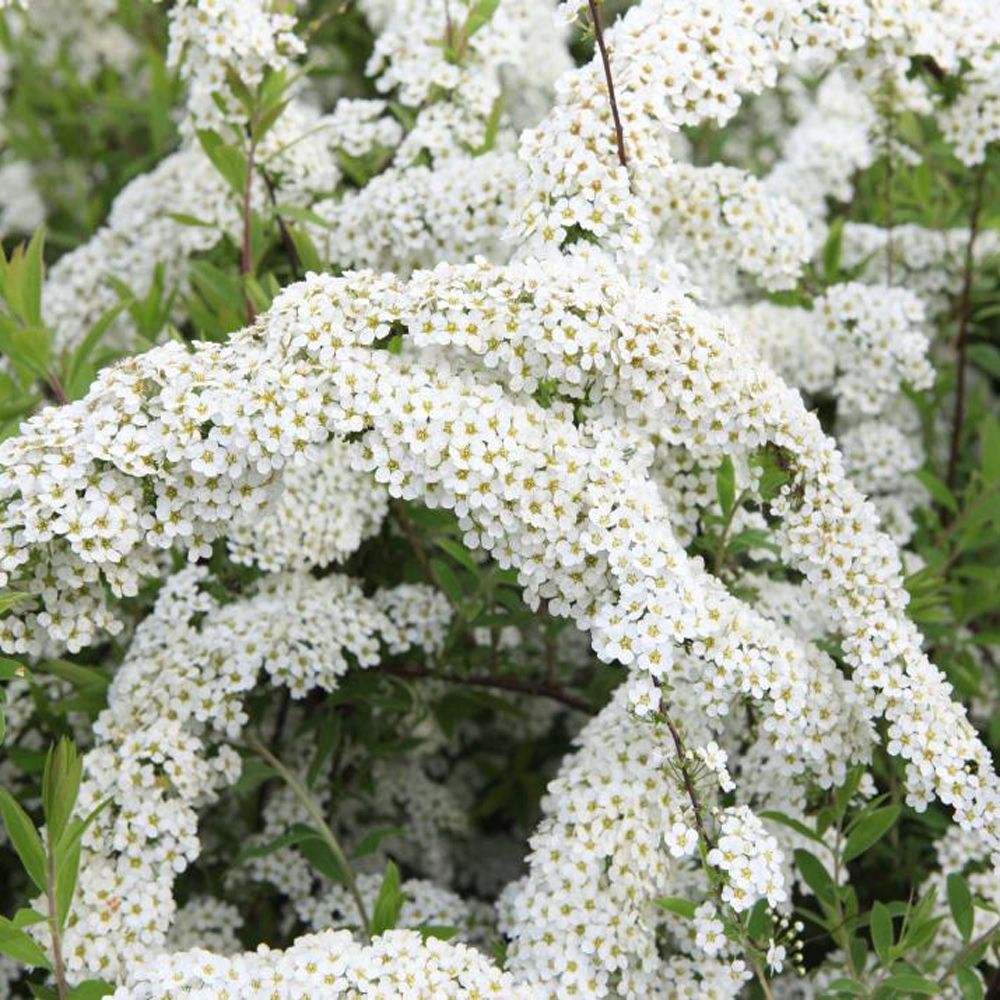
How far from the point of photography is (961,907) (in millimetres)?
3297

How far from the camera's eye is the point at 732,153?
255 inches

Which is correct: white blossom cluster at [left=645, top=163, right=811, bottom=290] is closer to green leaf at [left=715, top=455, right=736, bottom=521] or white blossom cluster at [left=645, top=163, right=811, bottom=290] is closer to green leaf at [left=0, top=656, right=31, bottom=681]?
green leaf at [left=715, top=455, right=736, bottom=521]

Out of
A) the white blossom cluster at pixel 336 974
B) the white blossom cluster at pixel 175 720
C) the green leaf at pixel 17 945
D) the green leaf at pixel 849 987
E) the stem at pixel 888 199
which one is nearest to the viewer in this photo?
the white blossom cluster at pixel 336 974

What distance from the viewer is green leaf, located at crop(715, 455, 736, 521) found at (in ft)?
12.0

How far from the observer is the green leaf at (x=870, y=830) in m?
3.31

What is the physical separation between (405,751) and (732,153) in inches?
129

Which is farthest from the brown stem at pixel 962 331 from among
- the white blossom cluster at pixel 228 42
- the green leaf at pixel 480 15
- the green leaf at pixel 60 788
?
the green leaf at pixel 60 788

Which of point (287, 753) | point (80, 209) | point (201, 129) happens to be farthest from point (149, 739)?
point (80, 209)

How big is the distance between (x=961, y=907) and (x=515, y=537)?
4.20 ft

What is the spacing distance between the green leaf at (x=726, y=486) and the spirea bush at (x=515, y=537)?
1 centimetres

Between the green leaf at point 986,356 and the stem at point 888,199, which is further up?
the stem at point 888,199

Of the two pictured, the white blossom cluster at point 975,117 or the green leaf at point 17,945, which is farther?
the white blossom cluster at point 975,117

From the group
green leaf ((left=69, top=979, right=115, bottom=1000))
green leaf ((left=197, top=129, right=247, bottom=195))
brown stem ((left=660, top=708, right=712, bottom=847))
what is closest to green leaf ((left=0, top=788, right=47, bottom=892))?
green leaf ((left=69, top=979, right=115, bottom=1000))

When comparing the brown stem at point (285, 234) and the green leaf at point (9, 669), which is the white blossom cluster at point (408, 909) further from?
the brown stem at point (285, 234)
